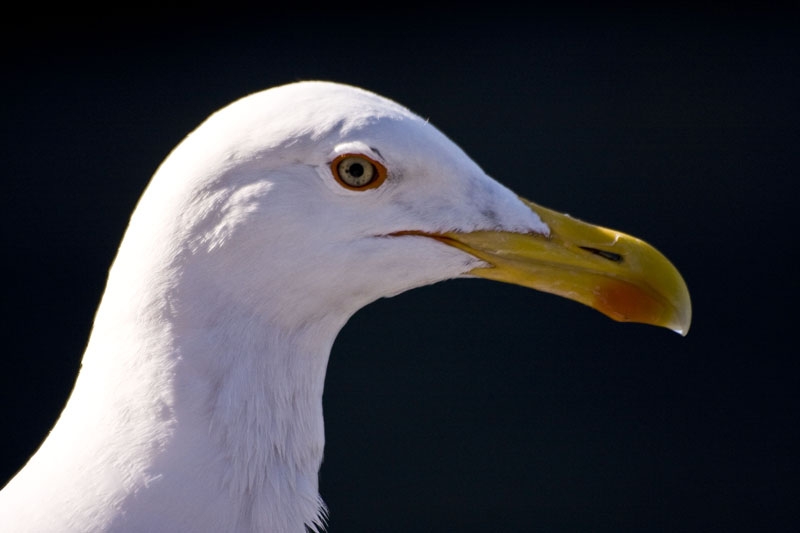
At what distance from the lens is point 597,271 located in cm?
187

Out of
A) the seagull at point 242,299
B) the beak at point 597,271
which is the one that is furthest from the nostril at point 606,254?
the seagull at point 242,299

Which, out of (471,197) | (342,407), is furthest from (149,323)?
(342,407)

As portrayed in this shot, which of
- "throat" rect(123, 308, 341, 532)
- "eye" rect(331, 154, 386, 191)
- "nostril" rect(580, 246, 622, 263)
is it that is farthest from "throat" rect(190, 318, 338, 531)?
"nostril" rect(580, 246, 622, 263)

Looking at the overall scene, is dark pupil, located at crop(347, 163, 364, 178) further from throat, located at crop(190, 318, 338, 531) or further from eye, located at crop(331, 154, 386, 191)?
throat, located at crop(190, 318, 338, 531)

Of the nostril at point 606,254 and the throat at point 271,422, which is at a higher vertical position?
the nostril at point 606,254

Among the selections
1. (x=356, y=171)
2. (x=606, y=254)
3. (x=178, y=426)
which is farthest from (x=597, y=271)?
(x=178, y=426)

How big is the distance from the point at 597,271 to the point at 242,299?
610 mm

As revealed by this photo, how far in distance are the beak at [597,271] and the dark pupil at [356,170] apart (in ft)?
0.88

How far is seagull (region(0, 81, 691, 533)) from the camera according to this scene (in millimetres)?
1623

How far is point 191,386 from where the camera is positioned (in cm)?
164

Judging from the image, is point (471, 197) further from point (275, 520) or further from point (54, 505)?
point (54, 505)

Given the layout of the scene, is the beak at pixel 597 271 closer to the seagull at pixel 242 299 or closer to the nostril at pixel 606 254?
the nostril at pixel 606 254

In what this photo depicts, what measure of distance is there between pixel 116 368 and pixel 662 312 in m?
0.91

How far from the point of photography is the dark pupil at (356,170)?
5.47ft
